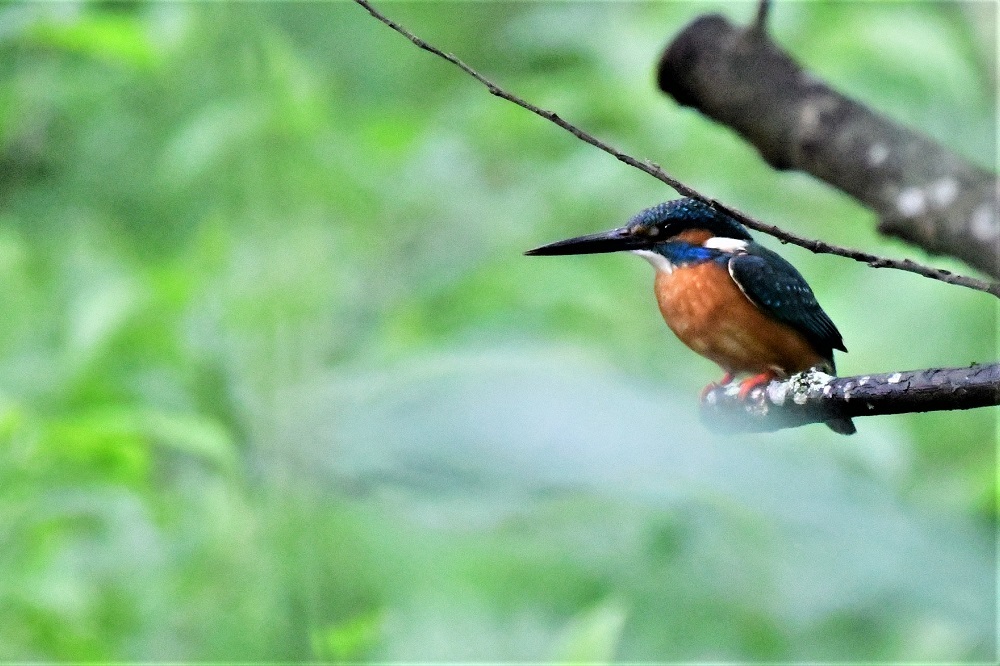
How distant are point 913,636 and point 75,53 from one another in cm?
310

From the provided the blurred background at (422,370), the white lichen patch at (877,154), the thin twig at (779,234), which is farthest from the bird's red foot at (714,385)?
the white lichen patch at (877,154)

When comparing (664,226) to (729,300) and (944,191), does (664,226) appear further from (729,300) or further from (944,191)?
(944,191)

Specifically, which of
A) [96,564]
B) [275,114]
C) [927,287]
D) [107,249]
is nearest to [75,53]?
[107,249]

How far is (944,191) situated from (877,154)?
114 mm

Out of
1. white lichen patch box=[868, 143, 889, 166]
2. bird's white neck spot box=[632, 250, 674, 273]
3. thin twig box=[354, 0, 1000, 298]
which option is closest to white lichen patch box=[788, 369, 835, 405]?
thin twig box=[354, 0, 1000, 298]

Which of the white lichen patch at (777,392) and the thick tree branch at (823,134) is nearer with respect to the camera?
the white lichen patch at (777,392)

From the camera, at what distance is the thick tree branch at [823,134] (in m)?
1.73

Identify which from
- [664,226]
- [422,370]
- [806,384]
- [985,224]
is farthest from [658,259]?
[985,224]

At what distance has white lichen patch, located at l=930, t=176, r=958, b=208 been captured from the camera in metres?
1.73

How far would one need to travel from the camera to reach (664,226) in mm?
1025

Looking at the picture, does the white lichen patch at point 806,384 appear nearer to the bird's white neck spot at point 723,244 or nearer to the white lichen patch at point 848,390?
the white lichen patch at point 848,390

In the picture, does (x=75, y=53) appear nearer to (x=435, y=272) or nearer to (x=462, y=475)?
(x=435, y=272)

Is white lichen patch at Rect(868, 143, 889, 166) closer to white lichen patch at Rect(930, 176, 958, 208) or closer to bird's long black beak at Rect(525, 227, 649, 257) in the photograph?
white lichen patch at Rect(930, 176, 958, 208)

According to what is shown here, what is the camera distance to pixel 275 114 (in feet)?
8.93
